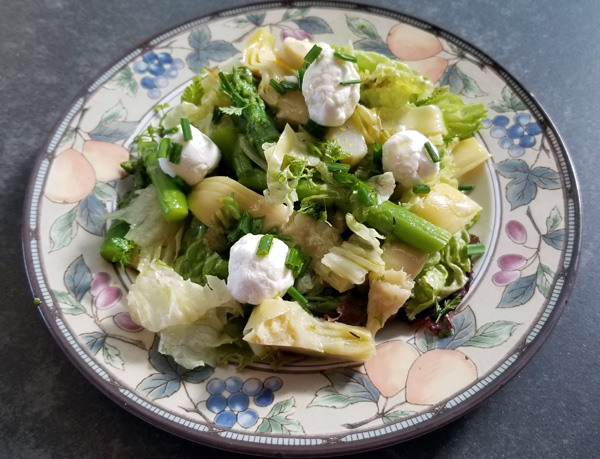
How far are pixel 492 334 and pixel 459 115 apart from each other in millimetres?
1187

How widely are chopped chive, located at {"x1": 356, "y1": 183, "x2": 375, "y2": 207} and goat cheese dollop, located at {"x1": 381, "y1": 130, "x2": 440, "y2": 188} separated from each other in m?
0.19

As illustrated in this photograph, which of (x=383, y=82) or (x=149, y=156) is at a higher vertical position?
(x=383, y=82)

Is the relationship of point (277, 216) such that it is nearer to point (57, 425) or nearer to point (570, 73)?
point (57, 425)

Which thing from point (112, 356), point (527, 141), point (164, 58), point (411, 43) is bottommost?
point (112, 356)

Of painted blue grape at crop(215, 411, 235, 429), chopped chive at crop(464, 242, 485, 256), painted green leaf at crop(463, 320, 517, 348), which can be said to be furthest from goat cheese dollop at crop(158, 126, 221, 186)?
painted green leaf at crop(463, 320, 517, 348)

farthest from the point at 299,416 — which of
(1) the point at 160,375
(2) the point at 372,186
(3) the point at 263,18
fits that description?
(3) the point at 263,18

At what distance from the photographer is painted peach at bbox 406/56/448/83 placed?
3131 mm

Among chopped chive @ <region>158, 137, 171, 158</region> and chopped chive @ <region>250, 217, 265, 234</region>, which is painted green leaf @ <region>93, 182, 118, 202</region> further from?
chopped chive @ <region>250, 217, 265, 234</region>

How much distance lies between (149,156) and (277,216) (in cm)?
74

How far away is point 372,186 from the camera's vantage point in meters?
2.47

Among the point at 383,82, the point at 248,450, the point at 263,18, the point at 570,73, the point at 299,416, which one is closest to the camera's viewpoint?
the point at 248,450

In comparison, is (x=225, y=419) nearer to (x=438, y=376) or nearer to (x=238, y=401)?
(x=238, y=401)

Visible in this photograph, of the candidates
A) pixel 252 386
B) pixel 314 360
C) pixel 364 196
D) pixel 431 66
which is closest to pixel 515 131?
pixel 431 66

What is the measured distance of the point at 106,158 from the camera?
9.58ft
